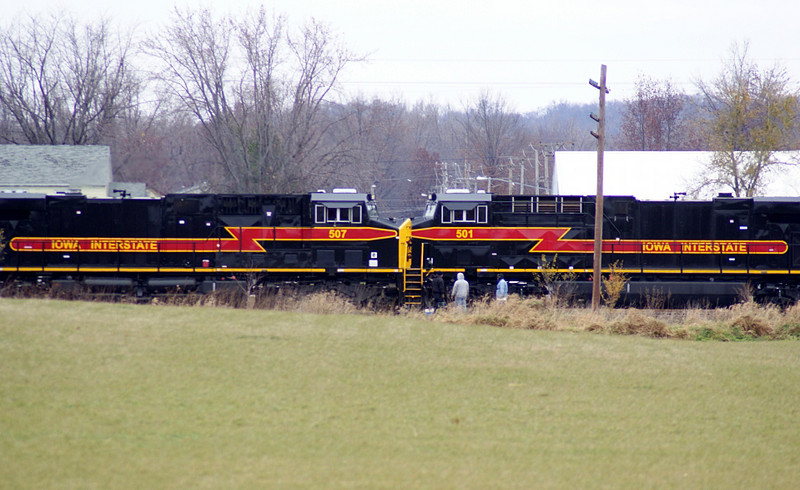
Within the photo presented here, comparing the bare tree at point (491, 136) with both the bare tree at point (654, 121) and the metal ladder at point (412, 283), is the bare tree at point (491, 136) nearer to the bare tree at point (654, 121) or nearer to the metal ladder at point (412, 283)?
the bare tree at point (654, 121)

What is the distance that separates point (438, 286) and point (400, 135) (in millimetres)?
65935

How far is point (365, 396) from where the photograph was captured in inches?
384

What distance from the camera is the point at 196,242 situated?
22516mm

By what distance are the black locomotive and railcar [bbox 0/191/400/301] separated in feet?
0.11

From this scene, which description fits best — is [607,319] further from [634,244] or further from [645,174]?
[645,174]

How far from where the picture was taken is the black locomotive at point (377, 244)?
73.7ft

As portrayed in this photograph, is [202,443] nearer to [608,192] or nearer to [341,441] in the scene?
[341,441]

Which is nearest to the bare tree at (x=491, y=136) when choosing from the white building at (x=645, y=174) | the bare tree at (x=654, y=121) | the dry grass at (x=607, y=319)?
the bare tree at (x=654, y=121)

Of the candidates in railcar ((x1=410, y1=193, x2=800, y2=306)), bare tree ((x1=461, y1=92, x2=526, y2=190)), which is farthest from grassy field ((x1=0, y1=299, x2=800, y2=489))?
bare tree ((x1=461, y1=92, x2=526, y2=190))

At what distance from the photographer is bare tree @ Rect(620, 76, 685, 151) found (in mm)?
79812

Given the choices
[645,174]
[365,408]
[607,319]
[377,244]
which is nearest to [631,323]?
[607,319]

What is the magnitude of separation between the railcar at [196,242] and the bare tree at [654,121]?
64129mm

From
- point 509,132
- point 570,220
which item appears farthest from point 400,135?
point 570,220

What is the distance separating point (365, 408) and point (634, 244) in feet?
53.5
